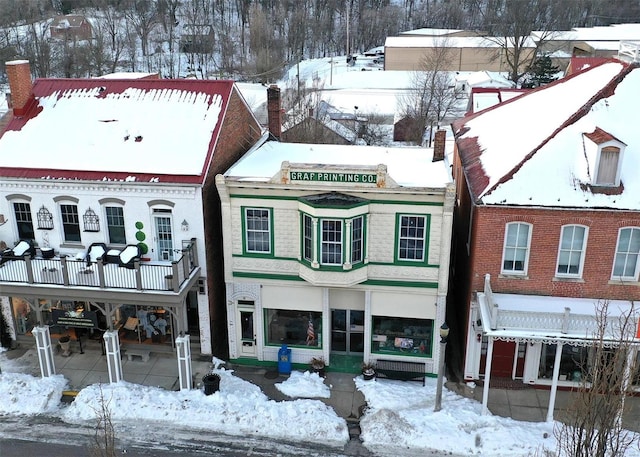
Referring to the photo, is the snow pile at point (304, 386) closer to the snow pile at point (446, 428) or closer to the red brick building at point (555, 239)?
the snow pile at point (446, 428)

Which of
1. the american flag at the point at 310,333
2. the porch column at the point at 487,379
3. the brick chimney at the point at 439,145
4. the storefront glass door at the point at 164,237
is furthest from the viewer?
the brick chimney at the point at 439,145

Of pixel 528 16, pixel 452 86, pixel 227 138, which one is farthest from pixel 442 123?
pixel 528 16

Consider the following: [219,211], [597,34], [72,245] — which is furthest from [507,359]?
[597,34]

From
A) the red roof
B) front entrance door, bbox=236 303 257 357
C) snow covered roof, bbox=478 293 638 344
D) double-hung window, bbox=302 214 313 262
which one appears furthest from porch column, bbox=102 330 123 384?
the red roof

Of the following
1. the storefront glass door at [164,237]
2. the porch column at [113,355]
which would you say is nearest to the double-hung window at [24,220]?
the storefront glass door at [164,237]

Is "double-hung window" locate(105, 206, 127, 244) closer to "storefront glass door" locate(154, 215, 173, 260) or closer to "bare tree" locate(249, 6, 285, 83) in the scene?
"storefront glass door" locate(154, 215, 173, 260)

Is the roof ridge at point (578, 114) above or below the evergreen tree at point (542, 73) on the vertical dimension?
above
